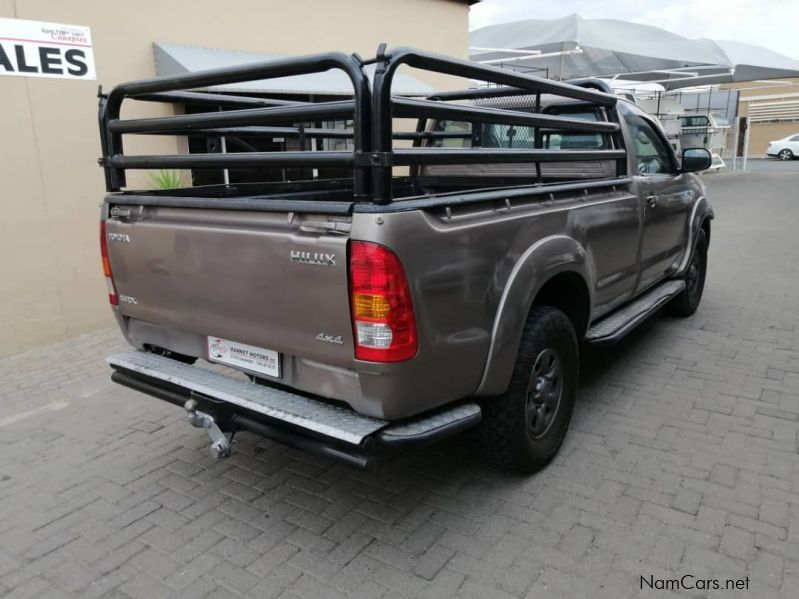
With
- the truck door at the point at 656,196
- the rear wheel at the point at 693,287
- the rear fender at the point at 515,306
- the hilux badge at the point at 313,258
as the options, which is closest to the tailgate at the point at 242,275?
the hilux badge at the point at 313,258

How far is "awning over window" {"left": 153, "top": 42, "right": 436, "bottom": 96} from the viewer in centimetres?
623

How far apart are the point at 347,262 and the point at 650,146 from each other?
12.1ft

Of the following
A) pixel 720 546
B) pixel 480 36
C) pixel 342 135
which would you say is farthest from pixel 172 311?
pixel 480 36

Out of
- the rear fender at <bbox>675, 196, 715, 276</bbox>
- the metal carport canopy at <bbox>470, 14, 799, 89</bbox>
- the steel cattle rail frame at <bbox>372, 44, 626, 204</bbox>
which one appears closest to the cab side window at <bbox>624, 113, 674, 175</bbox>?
the rear fender at <bbox>675, 196, 715, 276</bbox>

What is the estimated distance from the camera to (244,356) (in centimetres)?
292

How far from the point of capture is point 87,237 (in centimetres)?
605

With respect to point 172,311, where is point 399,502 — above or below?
below

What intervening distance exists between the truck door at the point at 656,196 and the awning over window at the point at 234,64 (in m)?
2.48

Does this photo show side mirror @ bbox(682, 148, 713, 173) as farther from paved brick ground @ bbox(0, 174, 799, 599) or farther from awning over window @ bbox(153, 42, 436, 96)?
awning over window @ bbox(153, 42, 436, 96)

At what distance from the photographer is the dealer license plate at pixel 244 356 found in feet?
9.19

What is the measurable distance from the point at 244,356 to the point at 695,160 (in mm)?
4164

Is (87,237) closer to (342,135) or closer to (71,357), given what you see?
(71,357)

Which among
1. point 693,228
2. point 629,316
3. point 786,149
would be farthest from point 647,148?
point 786,149

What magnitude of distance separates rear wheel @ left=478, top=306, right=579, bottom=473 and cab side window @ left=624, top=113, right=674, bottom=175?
6.40ft
